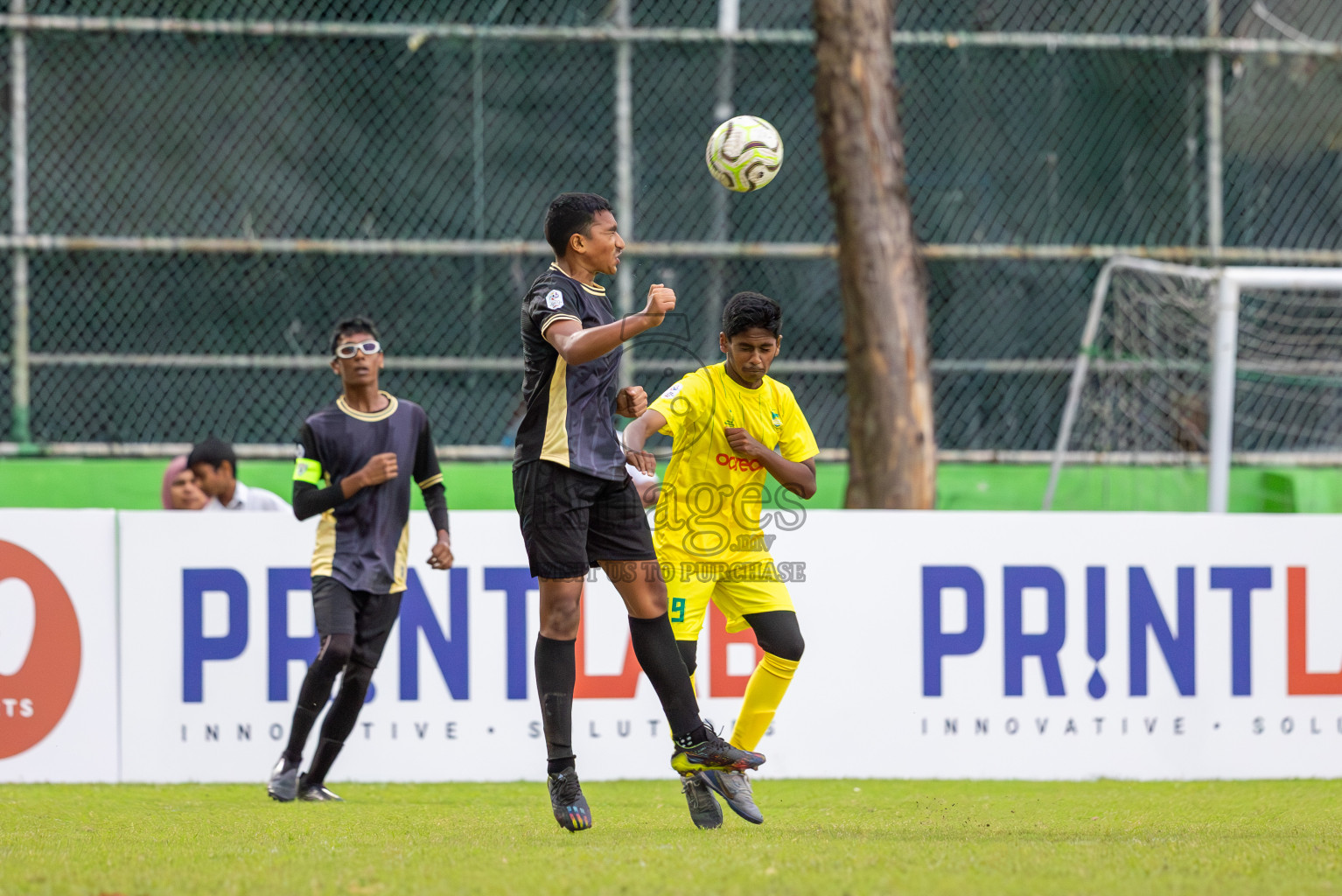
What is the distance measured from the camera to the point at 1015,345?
12.3 metres

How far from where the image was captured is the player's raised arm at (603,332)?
423cm

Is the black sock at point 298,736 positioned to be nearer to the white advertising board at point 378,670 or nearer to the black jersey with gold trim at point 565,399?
the white advertising board at point 378,670

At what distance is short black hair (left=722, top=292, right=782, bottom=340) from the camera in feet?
17.7

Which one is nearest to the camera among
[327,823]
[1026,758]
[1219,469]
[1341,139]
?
[327,823]

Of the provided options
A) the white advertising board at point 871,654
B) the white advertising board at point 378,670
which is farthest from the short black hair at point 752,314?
the white advertising board at point 378,670

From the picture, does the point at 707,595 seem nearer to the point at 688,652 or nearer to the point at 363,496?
the point at 688,652

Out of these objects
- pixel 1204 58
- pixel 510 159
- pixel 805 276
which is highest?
pixel 1204 58

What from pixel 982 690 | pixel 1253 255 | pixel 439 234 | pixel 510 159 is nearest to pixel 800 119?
pixel 510 159

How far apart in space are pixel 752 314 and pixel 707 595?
109cm

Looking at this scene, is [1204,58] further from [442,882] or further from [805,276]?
[442,882]

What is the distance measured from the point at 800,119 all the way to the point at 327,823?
8.31 meters

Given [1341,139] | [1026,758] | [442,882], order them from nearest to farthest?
[442,882], [1026,758], [1341,139]

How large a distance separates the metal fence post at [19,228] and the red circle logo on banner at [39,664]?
4.48 m

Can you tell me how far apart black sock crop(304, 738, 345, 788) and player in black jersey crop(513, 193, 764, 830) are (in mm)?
1937
